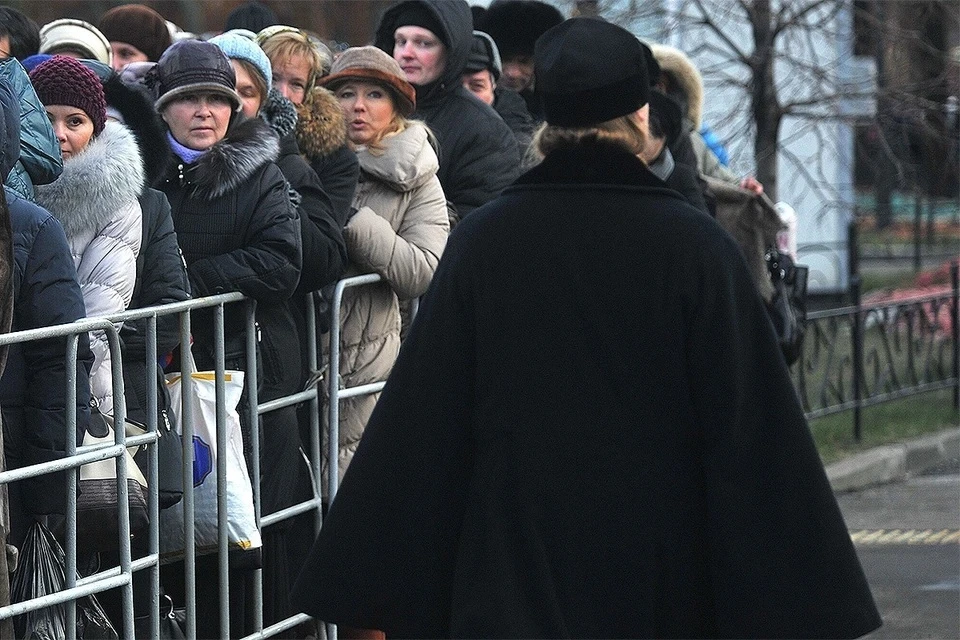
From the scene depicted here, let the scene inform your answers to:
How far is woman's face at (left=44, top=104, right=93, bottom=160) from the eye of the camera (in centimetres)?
476

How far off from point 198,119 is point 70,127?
52 cm

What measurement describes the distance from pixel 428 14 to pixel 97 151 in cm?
202

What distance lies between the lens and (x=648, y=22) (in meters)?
11.8

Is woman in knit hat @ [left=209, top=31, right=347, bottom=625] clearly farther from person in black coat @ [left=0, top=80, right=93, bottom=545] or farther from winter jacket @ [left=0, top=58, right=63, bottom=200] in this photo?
person in black coat @ [left=0, top=80, right=93, bottom=545]

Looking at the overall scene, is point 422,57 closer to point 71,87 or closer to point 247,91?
point 247,91

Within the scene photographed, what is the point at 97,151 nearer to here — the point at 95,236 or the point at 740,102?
the point at 95,236

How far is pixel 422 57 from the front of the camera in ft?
20.9

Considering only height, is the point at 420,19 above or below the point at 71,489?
above

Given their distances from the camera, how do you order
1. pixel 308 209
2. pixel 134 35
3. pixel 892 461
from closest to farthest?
pixel 308 209 → pixel 134 35 → pixel 892 461

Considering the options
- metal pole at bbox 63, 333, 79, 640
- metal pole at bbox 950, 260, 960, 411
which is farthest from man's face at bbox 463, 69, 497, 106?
metal pole at bbox 950, 260, 960, 411

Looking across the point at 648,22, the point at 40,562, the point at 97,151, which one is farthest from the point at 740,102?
the point at 40,562

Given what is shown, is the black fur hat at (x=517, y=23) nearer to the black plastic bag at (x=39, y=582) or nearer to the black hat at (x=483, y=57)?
the black hat at (x=483, y=57)

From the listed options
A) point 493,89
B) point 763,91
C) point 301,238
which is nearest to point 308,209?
point 301,238

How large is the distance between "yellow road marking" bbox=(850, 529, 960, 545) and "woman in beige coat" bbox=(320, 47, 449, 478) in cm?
317
